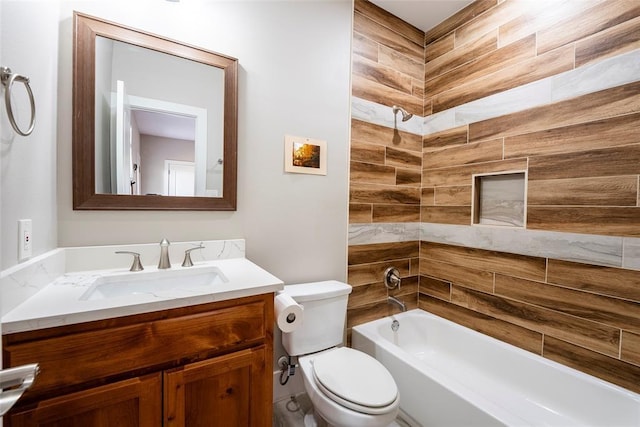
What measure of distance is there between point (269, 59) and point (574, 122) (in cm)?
175

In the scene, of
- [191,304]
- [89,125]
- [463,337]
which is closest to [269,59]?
[89,125]

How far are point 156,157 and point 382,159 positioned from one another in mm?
1488

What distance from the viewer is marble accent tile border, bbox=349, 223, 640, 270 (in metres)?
1.34

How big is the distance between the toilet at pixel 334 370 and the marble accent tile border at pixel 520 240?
535 millimetres

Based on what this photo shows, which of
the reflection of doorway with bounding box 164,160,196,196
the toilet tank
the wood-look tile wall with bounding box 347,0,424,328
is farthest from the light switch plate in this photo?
the wood-look tile wall with bounding box 347,0,424,328

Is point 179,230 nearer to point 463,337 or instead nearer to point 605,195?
point 463,337

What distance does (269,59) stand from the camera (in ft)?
5.44

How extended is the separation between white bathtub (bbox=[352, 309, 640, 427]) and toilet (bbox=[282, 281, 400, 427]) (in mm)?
289

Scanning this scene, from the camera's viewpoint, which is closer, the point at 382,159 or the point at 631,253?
the point at 631,253

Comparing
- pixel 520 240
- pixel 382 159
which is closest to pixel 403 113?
pixel 382 159

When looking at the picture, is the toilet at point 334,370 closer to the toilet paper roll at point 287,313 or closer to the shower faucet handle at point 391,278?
the toilet paper roll at point 287,313

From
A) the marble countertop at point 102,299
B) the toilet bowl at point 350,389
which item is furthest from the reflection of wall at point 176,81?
the toilet bowl at point 350,389

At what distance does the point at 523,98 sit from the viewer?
1.68m

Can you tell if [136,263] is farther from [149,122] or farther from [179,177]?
[149,122]
